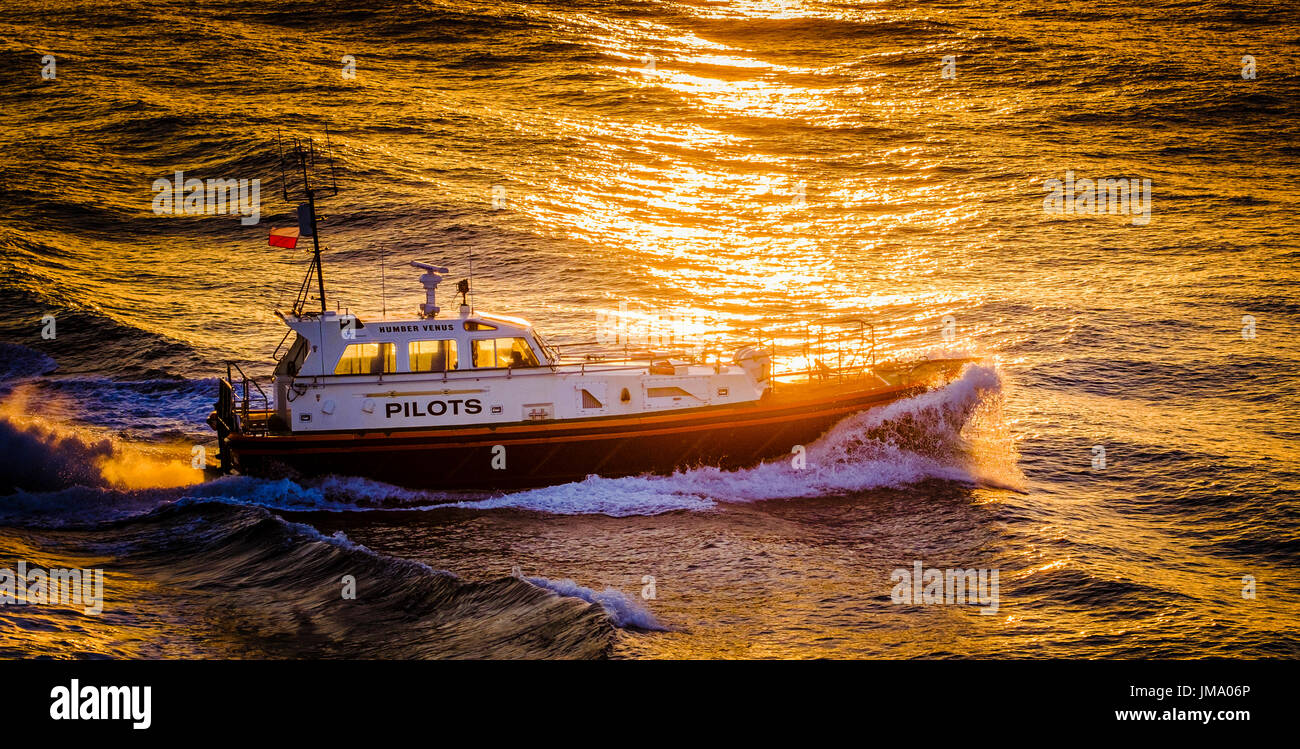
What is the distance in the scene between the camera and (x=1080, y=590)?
19219 mm

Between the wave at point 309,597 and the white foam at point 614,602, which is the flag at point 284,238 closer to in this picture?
the wave at point 309,597

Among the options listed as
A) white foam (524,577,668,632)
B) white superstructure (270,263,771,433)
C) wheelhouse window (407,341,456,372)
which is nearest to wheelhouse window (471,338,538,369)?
white superstructure (270,263,771,433)

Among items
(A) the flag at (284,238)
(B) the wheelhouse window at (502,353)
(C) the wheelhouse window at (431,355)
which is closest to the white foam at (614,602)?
(B) the wheelhouse window at (502,353)

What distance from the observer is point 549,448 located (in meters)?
23.9

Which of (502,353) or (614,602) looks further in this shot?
(502,353)

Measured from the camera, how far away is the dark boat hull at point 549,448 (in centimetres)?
2353

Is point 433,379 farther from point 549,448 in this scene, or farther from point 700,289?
point 700,289

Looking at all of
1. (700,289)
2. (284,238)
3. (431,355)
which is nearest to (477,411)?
(431,355)

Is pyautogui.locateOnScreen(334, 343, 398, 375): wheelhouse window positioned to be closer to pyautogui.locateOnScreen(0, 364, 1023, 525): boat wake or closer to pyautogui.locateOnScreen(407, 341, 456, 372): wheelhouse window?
pyautogui.locateOnScreen(407, 341, 456, 372): wheelhouse window

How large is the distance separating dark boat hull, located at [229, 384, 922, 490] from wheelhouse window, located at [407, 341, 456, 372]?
1.34 m

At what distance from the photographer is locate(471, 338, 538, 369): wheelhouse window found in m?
24.0

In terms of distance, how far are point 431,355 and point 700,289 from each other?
566 inches

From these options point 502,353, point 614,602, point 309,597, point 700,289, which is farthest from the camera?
point 700,289
